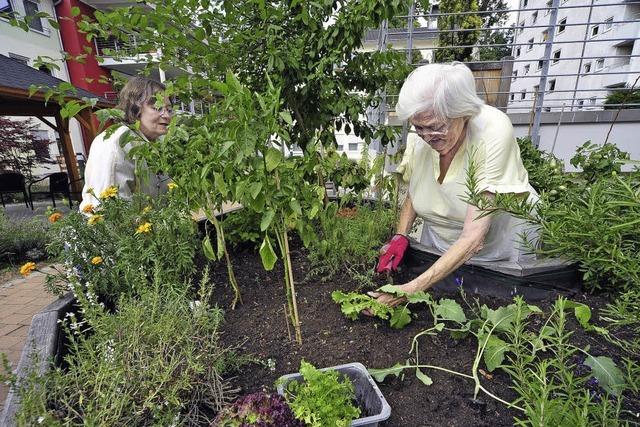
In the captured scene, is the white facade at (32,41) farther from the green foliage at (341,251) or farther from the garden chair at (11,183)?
the green foliage at (341,251)

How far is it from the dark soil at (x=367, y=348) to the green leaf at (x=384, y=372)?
4cm

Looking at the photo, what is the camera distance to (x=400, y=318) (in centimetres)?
121

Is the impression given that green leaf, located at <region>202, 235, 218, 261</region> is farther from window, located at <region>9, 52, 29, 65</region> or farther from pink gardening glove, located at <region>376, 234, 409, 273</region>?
window, located at <region>9, 52, 29, 65</region>

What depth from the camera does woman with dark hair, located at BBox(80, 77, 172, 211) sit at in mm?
1920

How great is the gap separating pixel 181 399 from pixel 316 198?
696 mm

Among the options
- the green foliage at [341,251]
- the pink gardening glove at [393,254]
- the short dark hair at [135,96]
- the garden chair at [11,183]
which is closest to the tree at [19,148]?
the garden chair at [11,183]

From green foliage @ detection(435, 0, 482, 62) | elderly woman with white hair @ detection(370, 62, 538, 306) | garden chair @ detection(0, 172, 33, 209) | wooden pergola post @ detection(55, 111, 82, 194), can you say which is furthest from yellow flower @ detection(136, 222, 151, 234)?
garden chair @ detection(0, 172, 33, 209)

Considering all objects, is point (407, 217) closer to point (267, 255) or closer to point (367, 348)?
point (367, 348)

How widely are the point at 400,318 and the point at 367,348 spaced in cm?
17

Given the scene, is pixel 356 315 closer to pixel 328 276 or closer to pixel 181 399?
pixel 328 276

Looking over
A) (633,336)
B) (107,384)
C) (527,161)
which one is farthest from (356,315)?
(527,161)

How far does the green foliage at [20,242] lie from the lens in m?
4.26

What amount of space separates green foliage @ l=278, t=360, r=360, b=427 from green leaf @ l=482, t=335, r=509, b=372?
1.39ft

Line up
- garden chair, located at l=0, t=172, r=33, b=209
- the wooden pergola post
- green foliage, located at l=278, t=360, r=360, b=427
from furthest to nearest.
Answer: the wooden pergola post < garden chair, located at l=0, t=172, r=33, b=209 < green foliage, located at l=278, t=360, r=360, b=427
